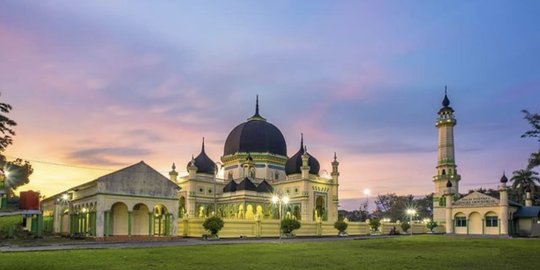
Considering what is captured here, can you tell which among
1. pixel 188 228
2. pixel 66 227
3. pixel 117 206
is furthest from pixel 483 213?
pixel 66 227

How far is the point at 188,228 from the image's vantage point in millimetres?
50125

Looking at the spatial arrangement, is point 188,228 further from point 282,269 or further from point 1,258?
point 282,269

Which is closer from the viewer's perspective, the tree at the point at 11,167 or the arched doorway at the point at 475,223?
the tree at the point at 11,167

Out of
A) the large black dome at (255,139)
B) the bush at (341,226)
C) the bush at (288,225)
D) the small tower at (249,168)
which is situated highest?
the large black dome at (255,139)

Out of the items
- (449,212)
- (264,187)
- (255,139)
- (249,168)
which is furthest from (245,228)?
(449,212)

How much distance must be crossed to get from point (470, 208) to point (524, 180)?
19.1 m

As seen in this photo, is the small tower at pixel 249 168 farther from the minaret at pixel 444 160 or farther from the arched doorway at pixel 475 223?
the arched doorway at pixel 475 223

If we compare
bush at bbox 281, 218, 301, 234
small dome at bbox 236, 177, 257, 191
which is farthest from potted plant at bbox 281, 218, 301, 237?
small dome at bbox 236, 177, 257, 191

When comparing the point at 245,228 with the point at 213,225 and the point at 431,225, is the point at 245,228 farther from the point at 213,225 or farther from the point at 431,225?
the point at 431,225

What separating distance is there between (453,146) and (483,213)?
17.1m

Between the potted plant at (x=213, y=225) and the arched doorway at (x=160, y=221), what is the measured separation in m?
3.76

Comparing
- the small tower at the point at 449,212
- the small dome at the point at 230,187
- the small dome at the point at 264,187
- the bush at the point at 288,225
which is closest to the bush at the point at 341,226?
the bush at the point at 288,225

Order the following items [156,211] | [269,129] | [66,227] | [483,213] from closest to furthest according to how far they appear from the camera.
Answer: [156,211] < [66,227] < [483,213] < [269,129]

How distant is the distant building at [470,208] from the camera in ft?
207
